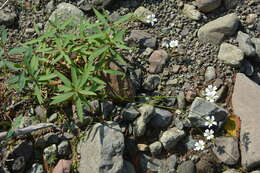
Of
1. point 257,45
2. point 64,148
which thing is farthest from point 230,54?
point 64,148

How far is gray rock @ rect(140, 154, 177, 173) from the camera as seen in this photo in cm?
371

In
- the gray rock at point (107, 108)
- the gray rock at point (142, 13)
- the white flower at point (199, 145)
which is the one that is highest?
the gray rock at point (142, 13)

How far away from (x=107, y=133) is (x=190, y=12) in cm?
183

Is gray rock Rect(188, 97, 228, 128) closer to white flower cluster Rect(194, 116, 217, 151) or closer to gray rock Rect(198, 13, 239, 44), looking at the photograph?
white flower cluster Rect(194, 116, 217, 151)

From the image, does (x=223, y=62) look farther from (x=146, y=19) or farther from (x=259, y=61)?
(x=146, y=19)

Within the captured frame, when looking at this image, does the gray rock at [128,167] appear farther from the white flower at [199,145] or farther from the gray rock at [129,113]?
the white flower at [199,145]

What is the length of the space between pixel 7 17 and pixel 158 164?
7.80 feet

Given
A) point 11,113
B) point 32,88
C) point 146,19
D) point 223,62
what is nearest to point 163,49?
point 146,19

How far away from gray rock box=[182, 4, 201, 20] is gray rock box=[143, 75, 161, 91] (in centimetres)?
89

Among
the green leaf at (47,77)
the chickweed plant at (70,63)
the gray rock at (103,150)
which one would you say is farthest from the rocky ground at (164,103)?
the green leaf at (47,77)

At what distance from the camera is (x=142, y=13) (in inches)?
174

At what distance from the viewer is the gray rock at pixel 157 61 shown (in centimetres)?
414

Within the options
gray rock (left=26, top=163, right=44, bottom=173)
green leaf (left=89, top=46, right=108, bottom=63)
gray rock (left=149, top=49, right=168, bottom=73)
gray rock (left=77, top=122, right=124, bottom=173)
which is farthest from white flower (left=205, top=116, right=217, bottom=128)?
gray rock (left=26, top=163, right=44, bottom=173)

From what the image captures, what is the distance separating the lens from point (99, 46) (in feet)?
12.2
